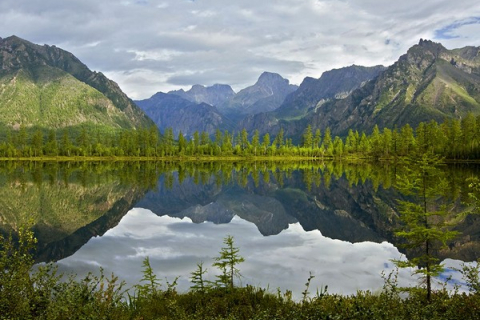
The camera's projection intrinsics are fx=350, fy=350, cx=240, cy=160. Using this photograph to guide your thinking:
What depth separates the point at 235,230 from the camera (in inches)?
1563

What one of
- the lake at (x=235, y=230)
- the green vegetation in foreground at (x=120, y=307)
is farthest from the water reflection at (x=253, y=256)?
the green vegetation in foreground at (x=120, y=307)

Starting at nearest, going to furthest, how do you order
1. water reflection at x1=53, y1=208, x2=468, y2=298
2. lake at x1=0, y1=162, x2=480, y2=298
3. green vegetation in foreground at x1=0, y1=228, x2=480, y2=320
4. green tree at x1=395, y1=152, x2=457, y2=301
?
green vegetation in foreground at x1=0, y1=228, x2=480, y2=320 < green tree at x1=395, y1=152, x2=457, y2=301 < water reflection at x1=53, y1=208, x2=468, y2=298 < lake at x1=0, y1=162, x2=480, y2=298

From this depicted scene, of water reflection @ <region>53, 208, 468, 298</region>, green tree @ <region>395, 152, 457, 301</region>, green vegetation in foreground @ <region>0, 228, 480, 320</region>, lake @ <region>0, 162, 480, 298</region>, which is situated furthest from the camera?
lake @ <region>0, 162, 480, 298</region>

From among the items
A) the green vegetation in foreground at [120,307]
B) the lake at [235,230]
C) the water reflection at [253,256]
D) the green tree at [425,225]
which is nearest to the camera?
the green vegetation in foreground at [120,307]

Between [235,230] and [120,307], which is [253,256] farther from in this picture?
[120,307]

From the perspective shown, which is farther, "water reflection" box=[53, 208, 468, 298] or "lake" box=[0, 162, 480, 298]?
"lake" box=[0, 162, 480, 298]

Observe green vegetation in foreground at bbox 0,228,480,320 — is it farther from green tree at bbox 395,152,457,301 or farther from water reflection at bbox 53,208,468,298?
water reflection at bbox 53,208,468,298

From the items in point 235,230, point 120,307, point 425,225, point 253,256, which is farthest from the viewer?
point 235,230

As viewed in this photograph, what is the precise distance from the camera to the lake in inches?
952

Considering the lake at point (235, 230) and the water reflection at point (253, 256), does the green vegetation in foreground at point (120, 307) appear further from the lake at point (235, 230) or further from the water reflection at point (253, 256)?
the water reflection at point (253, 256)

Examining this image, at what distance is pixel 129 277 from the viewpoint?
73.9ft

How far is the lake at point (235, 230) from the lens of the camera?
79.4 ft

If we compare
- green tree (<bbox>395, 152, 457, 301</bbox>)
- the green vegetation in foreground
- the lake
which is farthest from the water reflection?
the green vegetation in foreground

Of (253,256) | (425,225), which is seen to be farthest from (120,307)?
(253,256)
